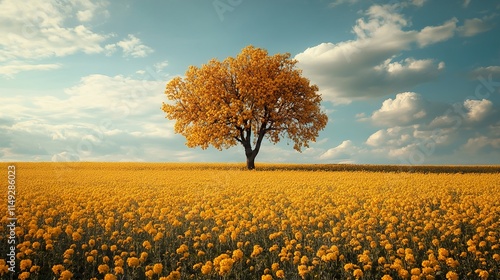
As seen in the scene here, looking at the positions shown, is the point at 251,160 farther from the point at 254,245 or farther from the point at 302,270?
the point at 302,270

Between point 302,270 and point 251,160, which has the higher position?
point 251,160

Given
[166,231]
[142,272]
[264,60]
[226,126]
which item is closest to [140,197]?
[166,231]

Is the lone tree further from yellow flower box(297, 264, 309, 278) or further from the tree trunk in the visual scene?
yellow flower box(297, 264, 309, 278)

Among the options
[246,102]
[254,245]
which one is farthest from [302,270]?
[246,102]

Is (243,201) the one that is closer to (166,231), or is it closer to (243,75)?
(166,231)

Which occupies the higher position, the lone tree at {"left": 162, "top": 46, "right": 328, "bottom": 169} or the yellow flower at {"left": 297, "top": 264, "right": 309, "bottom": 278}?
the lone tree at {"left": 162, "top": 46, "right": 328, "bottom": 169}

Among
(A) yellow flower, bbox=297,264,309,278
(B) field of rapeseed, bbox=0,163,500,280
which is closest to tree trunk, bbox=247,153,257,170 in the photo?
(B) field of rapeseed, bbox=0,163,500,280

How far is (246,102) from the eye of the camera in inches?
1636

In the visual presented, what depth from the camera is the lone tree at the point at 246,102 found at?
40281mm

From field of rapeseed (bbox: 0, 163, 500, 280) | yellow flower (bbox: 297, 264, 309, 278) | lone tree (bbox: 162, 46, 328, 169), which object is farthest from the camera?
lone tree (bbox: 162, 46, 328, 169)

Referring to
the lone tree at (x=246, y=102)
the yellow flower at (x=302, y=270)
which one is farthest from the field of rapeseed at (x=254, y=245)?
the lone tree at (x=246, y=102)

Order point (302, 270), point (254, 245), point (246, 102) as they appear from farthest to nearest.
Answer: point (246, 102) → point (254, 245) → point (302, 270)

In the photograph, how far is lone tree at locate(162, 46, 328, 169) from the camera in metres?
40.3

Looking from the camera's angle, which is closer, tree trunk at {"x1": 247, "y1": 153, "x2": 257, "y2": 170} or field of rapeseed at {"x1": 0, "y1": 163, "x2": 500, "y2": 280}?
field of rapeseed at {"x1": 0, "y1": 163, "x2": 500, "y2": 280}
